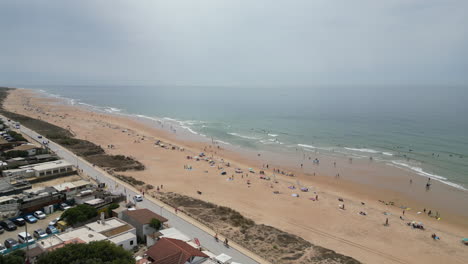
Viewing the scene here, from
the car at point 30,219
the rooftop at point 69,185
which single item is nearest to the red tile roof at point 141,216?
the car at point 30,219

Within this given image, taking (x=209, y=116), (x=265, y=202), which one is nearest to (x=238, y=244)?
(x=265, y=202)

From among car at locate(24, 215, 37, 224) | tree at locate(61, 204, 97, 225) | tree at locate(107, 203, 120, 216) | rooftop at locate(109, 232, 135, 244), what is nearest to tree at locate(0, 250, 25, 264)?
rooftop at locate(109, 232, 135, 244)

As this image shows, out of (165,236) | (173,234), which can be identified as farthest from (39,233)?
(173,234)

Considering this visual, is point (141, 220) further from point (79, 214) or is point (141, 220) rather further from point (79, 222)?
point (79, 214)

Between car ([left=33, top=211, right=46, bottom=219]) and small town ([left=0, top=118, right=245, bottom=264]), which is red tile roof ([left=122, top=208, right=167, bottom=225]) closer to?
small town ([left=0, top=118, right=245, bottom=264])

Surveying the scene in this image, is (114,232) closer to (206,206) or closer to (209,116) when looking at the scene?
(206,206)

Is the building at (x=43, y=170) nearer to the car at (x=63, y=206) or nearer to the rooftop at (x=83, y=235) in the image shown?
the car at (x=63, y=206)
